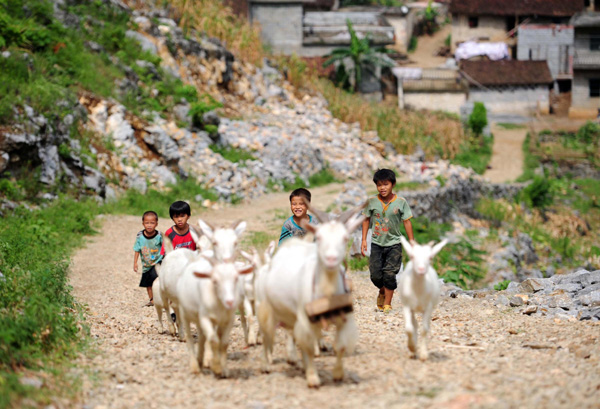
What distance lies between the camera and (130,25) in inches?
1029

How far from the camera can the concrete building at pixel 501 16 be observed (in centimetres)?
4438

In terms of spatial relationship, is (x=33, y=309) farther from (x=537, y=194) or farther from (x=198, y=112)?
(x=537, y=194)

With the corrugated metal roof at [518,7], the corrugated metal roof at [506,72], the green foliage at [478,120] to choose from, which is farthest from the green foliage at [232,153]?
the corrugated metal roof at [518,7]

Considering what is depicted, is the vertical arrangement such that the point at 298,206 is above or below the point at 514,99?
below

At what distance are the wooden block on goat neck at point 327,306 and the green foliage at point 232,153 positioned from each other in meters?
16.6

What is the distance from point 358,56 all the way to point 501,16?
1255 centimetres

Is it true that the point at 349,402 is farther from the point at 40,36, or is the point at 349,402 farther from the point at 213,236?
the point at 40,36

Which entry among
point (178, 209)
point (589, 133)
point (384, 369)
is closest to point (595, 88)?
point (589, 133)

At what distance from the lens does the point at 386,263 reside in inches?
374

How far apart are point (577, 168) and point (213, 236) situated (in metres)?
27.5

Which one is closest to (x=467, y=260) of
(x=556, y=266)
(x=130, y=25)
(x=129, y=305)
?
(x=556, y=266)

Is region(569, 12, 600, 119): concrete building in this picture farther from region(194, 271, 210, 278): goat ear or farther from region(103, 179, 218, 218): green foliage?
region(194, 271, 210, 278): goat ear

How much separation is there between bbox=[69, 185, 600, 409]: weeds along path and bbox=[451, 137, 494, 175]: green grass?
1983cm

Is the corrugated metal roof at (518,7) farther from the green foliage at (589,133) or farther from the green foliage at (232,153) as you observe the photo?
the green foliage at (232,153)
